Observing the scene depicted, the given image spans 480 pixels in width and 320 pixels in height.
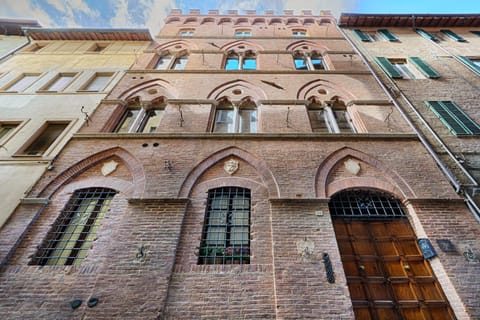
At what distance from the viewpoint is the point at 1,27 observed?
12539mm

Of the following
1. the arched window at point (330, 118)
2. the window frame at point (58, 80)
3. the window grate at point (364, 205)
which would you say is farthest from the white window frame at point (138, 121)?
the window grate at point (364, 205)

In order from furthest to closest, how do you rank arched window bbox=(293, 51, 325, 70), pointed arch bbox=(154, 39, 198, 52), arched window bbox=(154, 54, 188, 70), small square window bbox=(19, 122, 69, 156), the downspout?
pointed arch bbox=(154, 39, 198, 52), arched window bbox=(293, 51, 325, 70), the downspout, arched window bbox=(154, 54, 188, 70), small square window bbox=(19, 122, 69, 156)

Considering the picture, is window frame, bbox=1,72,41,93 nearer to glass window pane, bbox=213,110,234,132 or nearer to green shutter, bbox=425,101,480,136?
glass window pane, bbox=213,110,234,132

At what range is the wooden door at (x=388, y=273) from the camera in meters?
4.00

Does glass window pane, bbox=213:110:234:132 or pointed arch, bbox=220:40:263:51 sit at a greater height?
pointed arch, bbox=220:40:263:51

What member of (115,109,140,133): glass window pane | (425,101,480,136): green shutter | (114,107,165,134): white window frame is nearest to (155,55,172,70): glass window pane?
(114,107,165,134): white window frame

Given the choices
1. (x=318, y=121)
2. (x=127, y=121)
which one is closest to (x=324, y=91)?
(x=318, y=121)

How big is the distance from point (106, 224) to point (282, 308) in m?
3.98

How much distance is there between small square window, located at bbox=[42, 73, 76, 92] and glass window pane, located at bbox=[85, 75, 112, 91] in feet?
2.59

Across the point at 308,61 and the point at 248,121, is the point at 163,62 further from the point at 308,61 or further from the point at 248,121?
the point at 308,61

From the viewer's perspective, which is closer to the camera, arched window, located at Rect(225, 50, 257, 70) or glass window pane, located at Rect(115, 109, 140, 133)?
glass window pane, located at Rect(115, 109, 140, 133)

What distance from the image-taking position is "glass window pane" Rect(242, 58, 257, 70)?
10203mm

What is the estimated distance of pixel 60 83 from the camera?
8797mm

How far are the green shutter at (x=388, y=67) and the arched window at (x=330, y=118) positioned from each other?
9.48 feet
